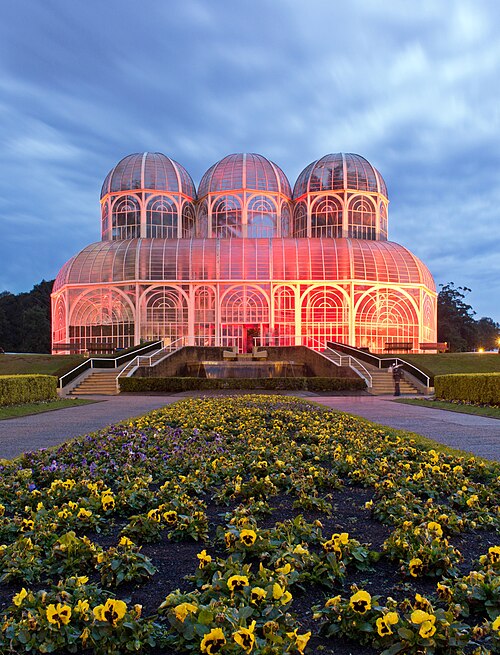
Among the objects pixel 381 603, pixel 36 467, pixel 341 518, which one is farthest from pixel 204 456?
pixel 381 603

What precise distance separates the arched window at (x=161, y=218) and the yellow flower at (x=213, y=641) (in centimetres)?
4274

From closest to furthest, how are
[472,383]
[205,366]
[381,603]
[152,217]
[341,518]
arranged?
[381,603], [341,518], [472,383], [205,366], [152,217]

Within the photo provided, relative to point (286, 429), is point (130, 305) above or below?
above

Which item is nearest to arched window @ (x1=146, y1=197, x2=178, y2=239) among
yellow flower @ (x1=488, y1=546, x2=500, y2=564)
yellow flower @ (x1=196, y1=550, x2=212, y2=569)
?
yellow flower @ (x1=196, y1=550, x2=212, y2=569)

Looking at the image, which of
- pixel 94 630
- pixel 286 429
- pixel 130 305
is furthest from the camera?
pixel 130 305

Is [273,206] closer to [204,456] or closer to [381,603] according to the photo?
[204,456]

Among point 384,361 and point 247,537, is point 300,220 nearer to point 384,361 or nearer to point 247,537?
point 384,361

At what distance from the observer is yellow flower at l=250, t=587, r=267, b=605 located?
2.46 metres

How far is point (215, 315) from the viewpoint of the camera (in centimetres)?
3762

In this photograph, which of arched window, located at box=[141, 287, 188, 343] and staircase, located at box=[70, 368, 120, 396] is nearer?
staircase, located at box=[70, 368, 120, 396]

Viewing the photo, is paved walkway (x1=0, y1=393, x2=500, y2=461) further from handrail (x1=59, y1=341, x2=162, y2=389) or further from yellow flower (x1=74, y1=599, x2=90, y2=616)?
handrail (x1=59, y1=341, x2=162, y2=389)

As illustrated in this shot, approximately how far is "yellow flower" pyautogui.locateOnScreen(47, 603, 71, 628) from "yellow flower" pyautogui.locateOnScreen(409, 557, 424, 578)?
5.91ft

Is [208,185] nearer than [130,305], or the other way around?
[130,305]

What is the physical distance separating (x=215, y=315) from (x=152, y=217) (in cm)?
1135
